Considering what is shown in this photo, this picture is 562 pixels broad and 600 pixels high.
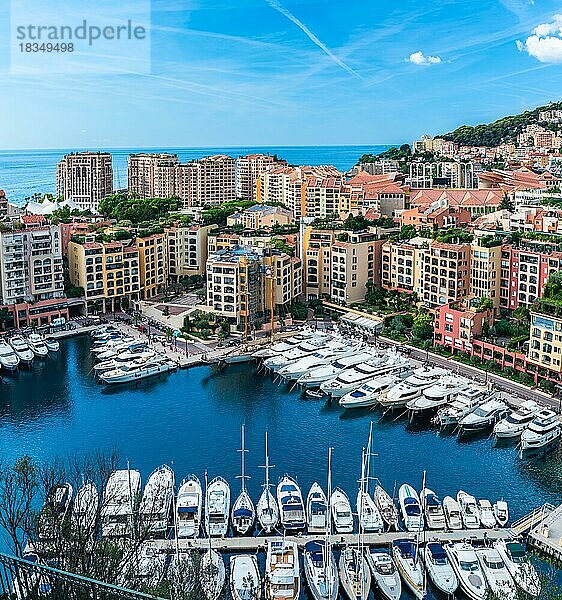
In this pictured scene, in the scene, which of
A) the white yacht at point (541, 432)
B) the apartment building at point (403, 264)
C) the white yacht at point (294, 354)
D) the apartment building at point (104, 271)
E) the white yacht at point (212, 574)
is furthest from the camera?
the apartment building at point (104, 271)

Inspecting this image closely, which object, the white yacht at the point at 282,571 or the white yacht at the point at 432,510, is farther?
the white yacht at the point at 432,510

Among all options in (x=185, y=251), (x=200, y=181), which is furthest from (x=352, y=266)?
(x=200, y=181)

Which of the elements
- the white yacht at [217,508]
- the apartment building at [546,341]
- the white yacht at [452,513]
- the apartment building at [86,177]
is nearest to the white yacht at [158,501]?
the white yacht at [217,508]

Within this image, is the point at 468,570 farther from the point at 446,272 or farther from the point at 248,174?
the point at 248,174

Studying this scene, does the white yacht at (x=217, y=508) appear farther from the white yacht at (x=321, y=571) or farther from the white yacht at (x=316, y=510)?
the white yacht at (x=321, y=571)

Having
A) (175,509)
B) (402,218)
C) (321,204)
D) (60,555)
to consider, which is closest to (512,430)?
(175,509)

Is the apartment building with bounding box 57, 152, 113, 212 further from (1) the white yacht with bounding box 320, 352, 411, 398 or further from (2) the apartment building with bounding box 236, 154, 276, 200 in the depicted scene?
(1) the white yacht with bounding box 320, 352, 411, 398
